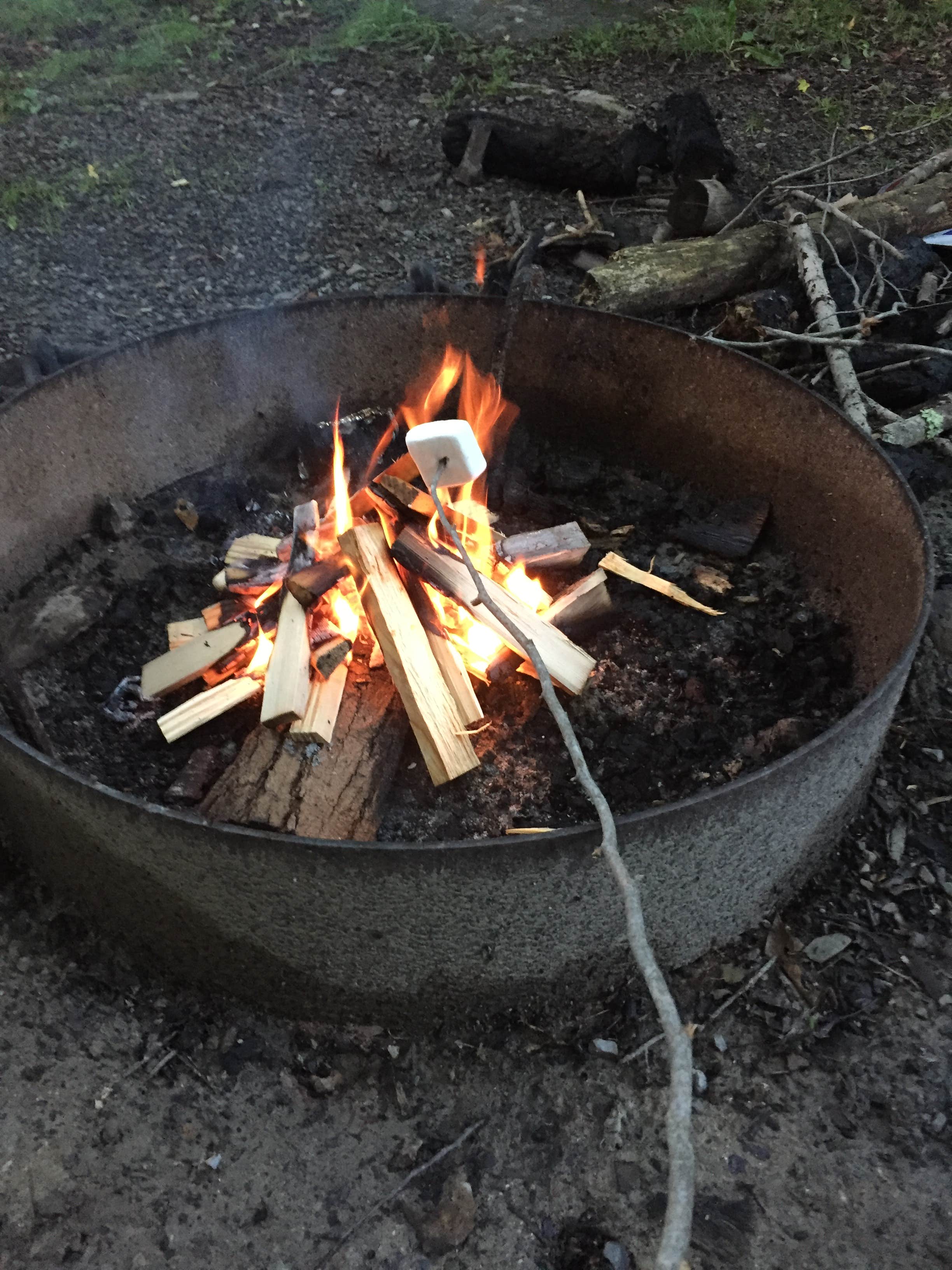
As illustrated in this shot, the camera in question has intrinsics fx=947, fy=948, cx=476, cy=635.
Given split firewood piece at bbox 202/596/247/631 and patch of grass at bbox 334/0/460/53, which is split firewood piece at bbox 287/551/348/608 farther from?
patch of grass at bbox 334/0/460/53

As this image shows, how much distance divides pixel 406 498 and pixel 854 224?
2.75 m

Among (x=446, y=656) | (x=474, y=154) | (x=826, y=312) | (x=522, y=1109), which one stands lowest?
(x=522, y=1109)

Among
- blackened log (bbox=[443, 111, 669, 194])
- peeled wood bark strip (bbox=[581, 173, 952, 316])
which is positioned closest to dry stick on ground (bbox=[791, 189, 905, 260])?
peeled wood bark strip (bbox=[581, 173, 952, 316])

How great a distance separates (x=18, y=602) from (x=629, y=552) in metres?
1.91

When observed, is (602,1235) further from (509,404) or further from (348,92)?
(348,92)

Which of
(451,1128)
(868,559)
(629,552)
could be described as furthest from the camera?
(629,552)

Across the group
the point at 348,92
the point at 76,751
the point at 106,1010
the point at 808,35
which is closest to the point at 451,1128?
the point at 106,1010

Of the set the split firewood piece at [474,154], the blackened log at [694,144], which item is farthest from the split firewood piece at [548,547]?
the split firewood piece at [474,154]

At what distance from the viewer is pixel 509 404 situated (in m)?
3.37

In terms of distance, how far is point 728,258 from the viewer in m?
4.32

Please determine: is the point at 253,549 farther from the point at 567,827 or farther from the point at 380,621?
the point at 567,827

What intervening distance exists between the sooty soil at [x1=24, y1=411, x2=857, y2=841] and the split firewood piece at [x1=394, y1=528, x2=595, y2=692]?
124 millimetres

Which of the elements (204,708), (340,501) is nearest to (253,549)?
(340,501)

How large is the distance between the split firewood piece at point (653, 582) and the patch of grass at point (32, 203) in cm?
391
